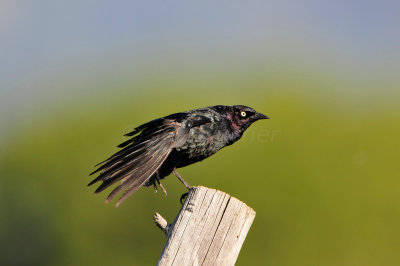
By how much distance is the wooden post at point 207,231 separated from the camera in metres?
4.09

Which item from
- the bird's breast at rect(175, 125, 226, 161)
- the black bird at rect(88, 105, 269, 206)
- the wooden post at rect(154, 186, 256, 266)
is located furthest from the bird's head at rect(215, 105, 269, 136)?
the wooden post at rect(154, 186, 256, 266)

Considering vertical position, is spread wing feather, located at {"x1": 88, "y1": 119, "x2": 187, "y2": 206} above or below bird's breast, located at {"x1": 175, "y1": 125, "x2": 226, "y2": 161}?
above

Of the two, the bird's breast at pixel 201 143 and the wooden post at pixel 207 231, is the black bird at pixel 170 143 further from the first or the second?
the wooden post at pixel 207 231

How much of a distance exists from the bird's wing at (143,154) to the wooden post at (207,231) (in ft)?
2.35

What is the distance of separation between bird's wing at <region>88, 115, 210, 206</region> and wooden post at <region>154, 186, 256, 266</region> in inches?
28.2

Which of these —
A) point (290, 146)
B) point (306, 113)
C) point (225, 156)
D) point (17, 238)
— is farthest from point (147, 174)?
point (17, 238)

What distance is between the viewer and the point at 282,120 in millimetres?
14586

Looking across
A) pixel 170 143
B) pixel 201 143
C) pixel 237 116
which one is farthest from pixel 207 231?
pixel 237 116

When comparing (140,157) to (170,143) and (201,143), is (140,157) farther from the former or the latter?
(201,143)

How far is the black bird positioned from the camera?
17.5 feet

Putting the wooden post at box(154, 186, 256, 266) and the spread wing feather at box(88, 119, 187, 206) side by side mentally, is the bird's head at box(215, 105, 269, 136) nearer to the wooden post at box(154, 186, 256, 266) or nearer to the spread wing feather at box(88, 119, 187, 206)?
the spread wing feather at box(88, 119, 187, 206)

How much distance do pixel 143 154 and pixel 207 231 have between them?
1.76 metres

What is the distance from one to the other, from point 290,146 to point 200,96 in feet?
12.2

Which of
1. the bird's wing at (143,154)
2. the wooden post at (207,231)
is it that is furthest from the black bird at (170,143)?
the wooden post at (207,231)
